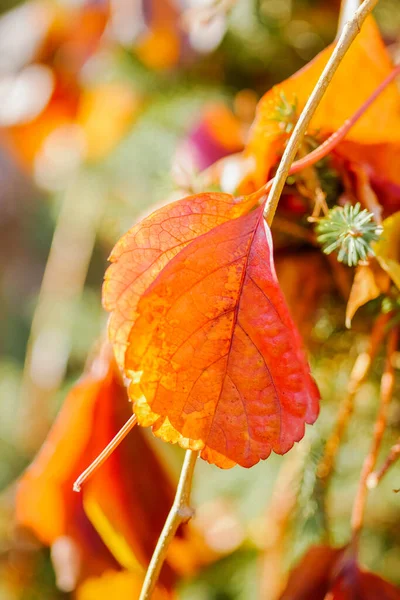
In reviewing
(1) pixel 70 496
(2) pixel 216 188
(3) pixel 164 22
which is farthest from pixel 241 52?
(1) pixel 70 496

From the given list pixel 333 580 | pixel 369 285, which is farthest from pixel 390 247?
pixel 333 580

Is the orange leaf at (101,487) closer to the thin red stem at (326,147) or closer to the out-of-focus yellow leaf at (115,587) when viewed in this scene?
the out-of-focus yellow leaf at (115,587)

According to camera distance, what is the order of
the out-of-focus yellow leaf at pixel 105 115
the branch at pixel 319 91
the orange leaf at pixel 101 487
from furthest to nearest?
1. the out-of-focus yellow leaf at pixel 105 115
2. the orange leaf at pixel 101 487
3. the branch at pixel 319 91

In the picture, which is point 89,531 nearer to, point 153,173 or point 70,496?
point 70,496

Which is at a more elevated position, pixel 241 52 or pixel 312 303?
pixel 241 52

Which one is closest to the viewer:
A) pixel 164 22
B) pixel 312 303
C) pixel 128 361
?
pixel 128 361

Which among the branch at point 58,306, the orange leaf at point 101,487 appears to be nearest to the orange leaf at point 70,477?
the orange leaf at point 101,487

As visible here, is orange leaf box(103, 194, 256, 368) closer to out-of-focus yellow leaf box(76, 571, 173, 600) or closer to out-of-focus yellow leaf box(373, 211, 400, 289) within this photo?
out-of-focus yellow leaf box(373, 211, 400, 289)
